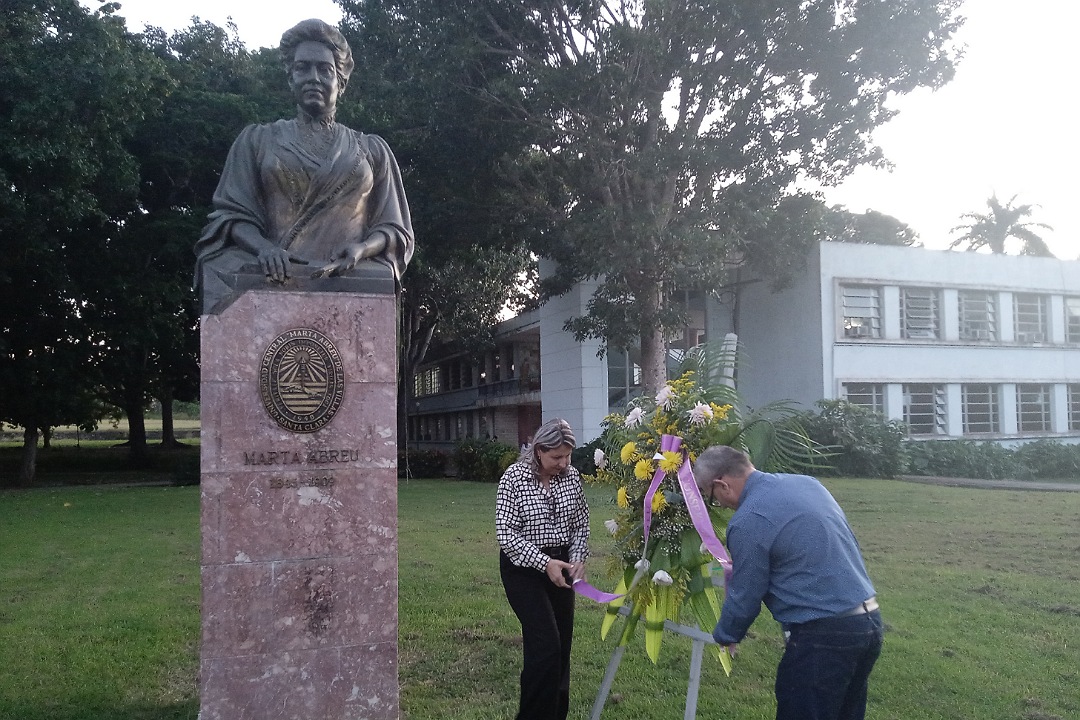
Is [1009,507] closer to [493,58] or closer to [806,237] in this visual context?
[806,237]

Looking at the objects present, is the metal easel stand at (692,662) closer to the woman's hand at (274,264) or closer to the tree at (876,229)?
the woman's hand at (274,264)

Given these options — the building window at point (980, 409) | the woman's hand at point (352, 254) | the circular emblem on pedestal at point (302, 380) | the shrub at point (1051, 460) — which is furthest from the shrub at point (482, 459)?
the circular emblem on pedestal at point (302, 380)

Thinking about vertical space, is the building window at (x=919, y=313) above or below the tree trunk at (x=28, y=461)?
above

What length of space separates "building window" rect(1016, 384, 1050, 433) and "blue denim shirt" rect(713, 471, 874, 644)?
2642cm

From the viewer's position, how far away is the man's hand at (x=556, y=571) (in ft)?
14.6

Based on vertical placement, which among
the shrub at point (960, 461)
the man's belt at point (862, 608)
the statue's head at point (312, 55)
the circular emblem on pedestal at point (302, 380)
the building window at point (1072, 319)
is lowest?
the shrub at point (960, 461)

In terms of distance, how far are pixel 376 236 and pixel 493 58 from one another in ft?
45.6

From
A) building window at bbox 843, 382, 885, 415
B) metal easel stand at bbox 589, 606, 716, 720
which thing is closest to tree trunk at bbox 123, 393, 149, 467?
building window at bbox 843, 382, 885, 415

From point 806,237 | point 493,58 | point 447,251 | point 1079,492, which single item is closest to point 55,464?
point 447,251

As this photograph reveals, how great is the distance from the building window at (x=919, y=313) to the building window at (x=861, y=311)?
0.88 metres

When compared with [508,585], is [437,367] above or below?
above

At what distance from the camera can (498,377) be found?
3834 cm

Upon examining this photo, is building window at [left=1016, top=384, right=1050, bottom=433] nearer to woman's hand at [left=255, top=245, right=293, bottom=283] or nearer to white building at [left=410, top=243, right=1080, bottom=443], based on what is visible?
white building at [left=410, top=243, right=1080, bottom=443]

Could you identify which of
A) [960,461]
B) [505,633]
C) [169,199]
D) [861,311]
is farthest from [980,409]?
[505,633]
